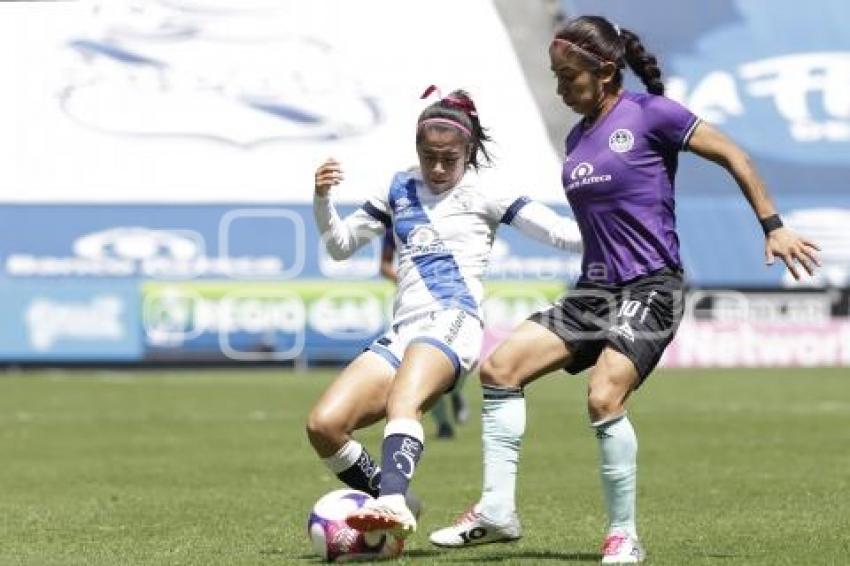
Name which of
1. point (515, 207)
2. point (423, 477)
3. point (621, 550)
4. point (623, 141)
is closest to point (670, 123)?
point (623, 141)

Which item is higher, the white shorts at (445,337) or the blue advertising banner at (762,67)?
the blue advertising banner at (762,67)

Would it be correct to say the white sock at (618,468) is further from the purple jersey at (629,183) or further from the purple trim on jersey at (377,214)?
the purple trim on jersey at (377,214)

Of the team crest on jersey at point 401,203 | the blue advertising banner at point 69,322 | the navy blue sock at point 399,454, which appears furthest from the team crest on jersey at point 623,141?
the blue advertising banner at point 69,322

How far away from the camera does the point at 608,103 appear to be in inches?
336

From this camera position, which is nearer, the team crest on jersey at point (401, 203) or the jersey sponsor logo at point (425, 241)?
the jersey sponsor logo at point (425, 241)

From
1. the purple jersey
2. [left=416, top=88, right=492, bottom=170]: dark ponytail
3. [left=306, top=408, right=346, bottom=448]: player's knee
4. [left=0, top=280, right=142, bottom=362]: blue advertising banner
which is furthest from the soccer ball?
[left=0, top=280, right=142, bottom=362]: blue advertising banner

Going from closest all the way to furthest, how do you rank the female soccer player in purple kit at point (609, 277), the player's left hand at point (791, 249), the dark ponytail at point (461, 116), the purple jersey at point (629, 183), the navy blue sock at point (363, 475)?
the player's left hand at point (791, 249), the female soccer player in purple kit at point (609, 277), the purple jersey at point (629, 183), the dark ponytail at point (461, 116), the navy blue sock at point (363, 475)

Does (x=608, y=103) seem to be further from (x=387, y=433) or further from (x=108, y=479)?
(x=108, y=479)

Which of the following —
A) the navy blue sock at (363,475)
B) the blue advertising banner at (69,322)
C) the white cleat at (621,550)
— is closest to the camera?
the white cleat at (621,550)

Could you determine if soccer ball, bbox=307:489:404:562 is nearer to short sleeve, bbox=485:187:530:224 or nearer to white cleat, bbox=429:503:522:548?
white cleat, bbox=429:503:522:548

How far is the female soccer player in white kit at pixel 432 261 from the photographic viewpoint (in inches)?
345

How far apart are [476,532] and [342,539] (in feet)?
2.00

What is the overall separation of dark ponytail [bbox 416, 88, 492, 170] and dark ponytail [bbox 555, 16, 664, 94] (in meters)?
0.64

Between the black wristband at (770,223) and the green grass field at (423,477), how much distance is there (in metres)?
1.49
